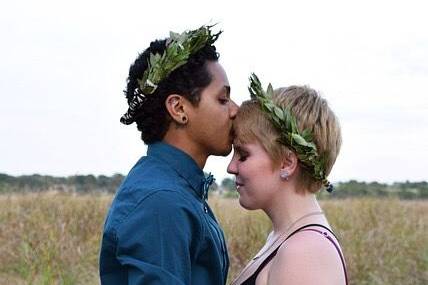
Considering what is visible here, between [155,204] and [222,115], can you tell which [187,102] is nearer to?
[222,115]

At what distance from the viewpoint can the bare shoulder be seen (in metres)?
2.46

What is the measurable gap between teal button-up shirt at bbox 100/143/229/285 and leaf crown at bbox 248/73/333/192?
286mm

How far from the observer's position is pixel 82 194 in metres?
11.7

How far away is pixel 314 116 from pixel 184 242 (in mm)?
668

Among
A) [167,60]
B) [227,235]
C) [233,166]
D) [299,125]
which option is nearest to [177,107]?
[167,60]

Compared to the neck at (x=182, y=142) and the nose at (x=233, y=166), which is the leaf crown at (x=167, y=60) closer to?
the neck at (x=182, y=142)

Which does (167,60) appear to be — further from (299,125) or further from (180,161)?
(299,125)

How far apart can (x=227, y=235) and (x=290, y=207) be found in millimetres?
6302

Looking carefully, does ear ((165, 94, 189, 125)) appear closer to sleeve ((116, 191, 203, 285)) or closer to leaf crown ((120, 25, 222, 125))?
leaf crown ((120, 25, 222, 125))

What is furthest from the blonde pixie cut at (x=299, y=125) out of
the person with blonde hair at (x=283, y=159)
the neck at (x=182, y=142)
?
the neck at (x=182, y=142)

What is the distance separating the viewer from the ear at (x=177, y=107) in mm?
2514

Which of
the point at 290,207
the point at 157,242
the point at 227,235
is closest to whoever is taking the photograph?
the point at 157,242

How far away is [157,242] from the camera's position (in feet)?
7.38

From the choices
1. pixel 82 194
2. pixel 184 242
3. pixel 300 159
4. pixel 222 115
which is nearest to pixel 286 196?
pixel 300 159
